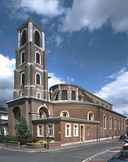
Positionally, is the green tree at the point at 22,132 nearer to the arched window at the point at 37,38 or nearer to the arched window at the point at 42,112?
the arched window at the point at 42,112

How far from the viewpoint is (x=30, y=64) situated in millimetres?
59031

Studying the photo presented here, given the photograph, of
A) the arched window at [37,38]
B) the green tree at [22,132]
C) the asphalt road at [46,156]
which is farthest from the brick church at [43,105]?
the asphalt road at [46,156]

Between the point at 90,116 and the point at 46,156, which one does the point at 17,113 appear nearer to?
the point at 90,116

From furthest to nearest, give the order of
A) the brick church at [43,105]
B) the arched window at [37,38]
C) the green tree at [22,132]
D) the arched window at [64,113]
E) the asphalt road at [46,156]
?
the arched window at [37,38] → the arched window at [64,113] → the brick church at [43,105] → the green tree at [22,132] → the asphalt road at [46,156]

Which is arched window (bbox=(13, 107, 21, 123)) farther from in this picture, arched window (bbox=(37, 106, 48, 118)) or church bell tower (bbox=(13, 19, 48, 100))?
arched window (bbox=(37, 106, 48, 118))

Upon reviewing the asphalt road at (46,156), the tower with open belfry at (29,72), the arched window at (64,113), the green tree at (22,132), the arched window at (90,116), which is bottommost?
the asphalt road at (46,156)

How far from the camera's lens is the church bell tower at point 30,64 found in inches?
2298

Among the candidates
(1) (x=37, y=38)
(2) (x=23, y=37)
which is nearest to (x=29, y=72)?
(1) (x=37, y=38)

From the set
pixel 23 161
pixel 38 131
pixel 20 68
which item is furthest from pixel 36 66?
pixel 23 161

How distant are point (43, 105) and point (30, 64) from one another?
28.9 ft

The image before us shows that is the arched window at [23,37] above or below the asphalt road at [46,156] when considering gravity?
above

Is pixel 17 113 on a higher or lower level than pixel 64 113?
higher

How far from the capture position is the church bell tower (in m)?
58.4

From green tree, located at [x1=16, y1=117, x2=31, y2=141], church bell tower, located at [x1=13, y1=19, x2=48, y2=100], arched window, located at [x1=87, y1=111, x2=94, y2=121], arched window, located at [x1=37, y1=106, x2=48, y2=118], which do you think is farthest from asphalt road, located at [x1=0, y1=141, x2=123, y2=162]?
arched window, located at [x1=87, y1=111, x2=94, y2=121]
